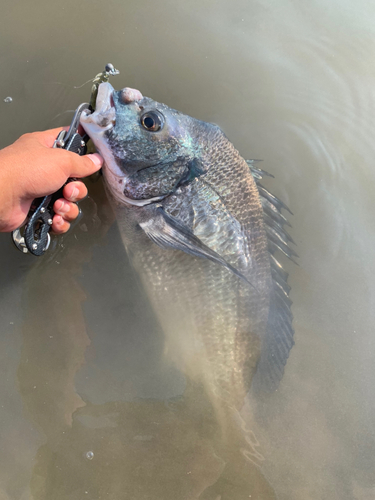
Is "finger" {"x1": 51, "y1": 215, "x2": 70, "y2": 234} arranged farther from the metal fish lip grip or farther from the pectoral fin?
the pectoral fin

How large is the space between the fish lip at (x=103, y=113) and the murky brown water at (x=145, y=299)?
44 centimetres

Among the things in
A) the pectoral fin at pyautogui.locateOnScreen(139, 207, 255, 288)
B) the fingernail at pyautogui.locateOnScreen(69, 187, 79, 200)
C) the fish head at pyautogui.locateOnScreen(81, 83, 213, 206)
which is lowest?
the fingernail at pyautogui.locateOnScreen(69, 187, 79, 200)

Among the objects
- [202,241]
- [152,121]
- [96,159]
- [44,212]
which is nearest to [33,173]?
[44,212]

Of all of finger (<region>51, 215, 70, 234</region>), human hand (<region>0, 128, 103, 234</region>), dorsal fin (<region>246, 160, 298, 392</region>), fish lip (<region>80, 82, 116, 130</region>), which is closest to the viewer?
human hand (<region>0, 128, 103, 234</region>)

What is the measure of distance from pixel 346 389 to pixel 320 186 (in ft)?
3.98

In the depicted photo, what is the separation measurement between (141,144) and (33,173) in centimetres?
50

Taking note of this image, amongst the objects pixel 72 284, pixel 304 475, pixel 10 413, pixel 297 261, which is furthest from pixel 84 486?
pixel 297 261

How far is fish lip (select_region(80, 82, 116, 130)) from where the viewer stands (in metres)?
1.51

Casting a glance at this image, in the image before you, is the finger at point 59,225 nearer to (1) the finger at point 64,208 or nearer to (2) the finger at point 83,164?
(1) the finger at point 64,208

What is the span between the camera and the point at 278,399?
1.84m

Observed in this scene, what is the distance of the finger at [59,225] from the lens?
5.35 ft

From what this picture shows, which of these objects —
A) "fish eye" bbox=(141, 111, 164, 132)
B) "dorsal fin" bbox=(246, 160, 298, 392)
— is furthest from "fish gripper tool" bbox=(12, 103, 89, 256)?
"dorsal fin" bbox=(246, 160, 298, 392)

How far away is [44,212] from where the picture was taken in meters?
1.54

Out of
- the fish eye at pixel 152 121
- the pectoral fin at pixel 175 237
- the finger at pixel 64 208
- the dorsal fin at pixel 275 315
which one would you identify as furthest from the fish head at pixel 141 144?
the dorsal fin at pixel 275 315
